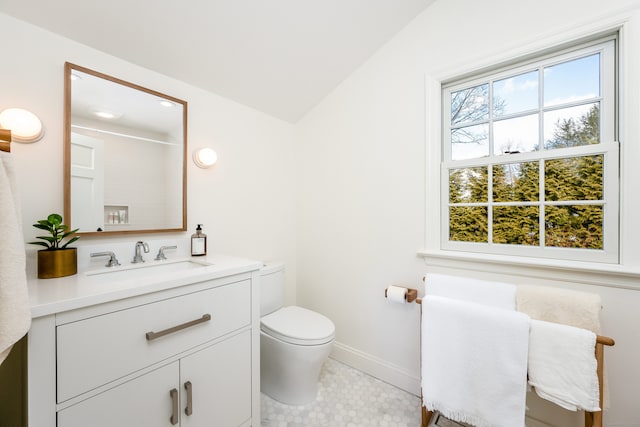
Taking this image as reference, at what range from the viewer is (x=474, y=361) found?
47.2 inches

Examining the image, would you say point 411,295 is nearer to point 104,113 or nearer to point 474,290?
point 474,290

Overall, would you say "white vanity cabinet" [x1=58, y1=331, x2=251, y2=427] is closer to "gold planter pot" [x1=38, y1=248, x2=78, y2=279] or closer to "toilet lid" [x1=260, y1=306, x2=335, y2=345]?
"toilet lid" [x1=260, y1=306, x2=335, y2=345]

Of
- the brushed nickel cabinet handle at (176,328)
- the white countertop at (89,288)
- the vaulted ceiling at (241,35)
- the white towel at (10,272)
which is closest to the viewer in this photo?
the white towel at (10,272)

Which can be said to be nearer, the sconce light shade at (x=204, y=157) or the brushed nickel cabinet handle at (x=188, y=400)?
the brushed nickel cabinet handle at (x=188, y=400)

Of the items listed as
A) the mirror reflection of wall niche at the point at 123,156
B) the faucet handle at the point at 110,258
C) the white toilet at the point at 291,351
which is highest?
the mirror reflection of wall niche at the point at 123,156

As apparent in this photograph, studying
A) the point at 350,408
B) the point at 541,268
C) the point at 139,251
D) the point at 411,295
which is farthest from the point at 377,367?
the point at 139,251

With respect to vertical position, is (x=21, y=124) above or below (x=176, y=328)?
above

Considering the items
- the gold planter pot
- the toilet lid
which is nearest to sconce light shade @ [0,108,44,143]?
the gold planter pot

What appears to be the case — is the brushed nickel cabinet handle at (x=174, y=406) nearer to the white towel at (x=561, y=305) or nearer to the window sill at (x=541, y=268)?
the window sill at (x=541, y=268)

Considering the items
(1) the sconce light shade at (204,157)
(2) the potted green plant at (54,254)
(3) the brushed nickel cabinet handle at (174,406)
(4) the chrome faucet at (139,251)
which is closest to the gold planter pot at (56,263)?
(2) the potted green plant at (54,254)

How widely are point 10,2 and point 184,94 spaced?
0.74 meters

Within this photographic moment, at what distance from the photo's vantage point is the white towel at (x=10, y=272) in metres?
0.68

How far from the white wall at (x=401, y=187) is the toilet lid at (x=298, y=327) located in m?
0.42

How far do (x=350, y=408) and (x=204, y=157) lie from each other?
1816 mm
